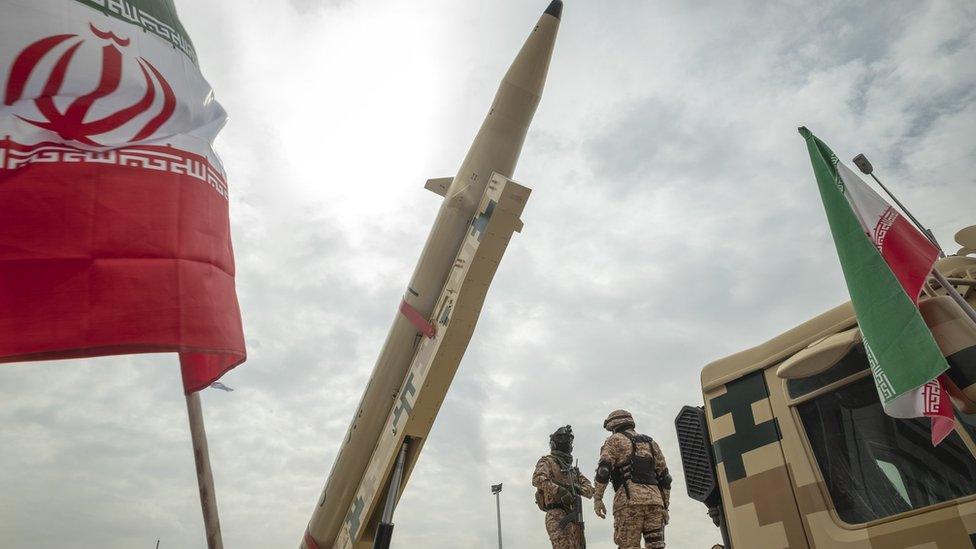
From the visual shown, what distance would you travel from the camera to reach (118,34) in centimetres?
391

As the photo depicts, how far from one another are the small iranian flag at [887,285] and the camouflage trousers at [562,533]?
432cm

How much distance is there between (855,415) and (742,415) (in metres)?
0.45

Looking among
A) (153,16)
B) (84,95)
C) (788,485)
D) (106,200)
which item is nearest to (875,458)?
(788,485)

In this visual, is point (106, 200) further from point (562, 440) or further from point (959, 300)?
point (562, 440)

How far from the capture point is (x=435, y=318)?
5551mm

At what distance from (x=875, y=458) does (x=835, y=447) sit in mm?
137

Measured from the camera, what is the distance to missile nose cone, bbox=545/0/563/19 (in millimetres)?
6148

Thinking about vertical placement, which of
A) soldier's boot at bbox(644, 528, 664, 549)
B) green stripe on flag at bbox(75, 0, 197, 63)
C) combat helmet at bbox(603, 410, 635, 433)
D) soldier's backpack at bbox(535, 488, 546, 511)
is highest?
green stripe on flag at bbox(75, 0, 197, 63)

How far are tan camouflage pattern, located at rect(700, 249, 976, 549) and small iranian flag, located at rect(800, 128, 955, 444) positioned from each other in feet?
0.53

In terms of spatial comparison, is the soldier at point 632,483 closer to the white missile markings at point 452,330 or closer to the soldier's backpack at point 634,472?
the soldier's backpack at point 634,472

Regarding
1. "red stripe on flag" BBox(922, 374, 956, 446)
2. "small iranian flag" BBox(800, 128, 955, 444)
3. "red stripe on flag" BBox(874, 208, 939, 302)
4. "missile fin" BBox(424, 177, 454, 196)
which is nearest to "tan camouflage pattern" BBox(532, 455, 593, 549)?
"missile fin" BBox(424, 177, 454, 196)

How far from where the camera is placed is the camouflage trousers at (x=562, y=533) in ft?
19.7

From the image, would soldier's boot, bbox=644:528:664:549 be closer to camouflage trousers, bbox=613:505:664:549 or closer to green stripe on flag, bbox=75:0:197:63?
camouflage trousers, bbox=613:505:664:549

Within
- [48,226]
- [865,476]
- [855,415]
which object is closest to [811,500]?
[865,476]
